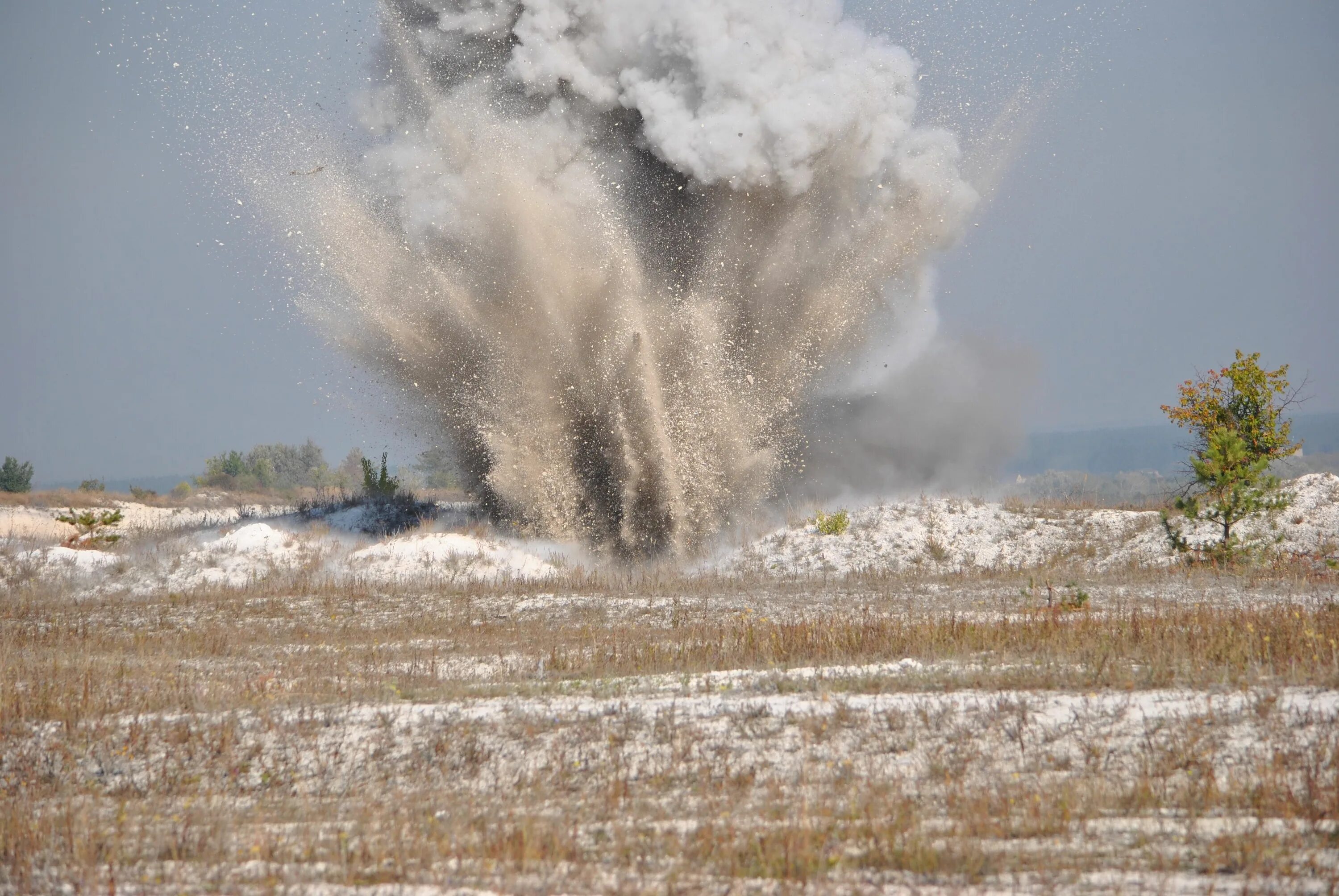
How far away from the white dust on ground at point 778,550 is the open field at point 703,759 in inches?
299

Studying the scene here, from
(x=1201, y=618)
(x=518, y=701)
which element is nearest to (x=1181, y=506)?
(x=1201, y=618)

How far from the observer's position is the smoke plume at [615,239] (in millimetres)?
23359

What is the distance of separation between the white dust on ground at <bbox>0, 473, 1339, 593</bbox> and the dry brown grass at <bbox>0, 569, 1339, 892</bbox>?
8.33m

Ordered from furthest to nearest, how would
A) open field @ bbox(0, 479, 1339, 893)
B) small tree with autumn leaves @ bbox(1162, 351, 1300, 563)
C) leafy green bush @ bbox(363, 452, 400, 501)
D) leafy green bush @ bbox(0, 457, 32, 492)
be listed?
leafy green bush @ bbox(0, 457, 32, 492) → leafy green bush @ bbox(363, 452, 400, 501) → small tree with autumn leaves @ bbox(1162, 351, 1300, 563) → open field @ bbox(0, 479, 1339, 893)

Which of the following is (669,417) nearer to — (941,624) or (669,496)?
(669,496)

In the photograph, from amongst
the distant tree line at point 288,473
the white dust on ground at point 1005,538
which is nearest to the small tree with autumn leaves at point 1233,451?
the white dust on ground at point 1005,538

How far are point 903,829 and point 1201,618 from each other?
24.2ft

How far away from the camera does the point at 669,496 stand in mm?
24812

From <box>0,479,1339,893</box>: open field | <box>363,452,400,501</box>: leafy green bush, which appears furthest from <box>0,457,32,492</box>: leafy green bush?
<box>0,479,1339,893</box>: open field

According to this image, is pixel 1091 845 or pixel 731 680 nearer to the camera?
pixel 1091 845

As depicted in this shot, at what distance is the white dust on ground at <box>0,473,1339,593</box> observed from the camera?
21547 millimetres

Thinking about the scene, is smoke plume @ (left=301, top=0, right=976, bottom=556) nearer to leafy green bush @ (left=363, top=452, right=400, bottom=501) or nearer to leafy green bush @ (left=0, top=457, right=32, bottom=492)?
leafy green bush @ (left=363, top=452, right=400, bottom=501)

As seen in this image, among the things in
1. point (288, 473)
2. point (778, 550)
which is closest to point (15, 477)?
point (288, 473)

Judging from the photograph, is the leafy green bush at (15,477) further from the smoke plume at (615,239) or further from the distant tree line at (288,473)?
the smoke plume at (615,239)
